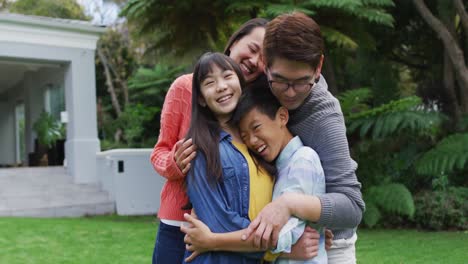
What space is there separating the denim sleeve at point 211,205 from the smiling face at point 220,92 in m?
0.18

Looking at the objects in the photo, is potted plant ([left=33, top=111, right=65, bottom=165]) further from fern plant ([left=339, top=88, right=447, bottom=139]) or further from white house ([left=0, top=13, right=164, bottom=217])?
fern plant ([left=339, top=88, right=447, bottom=139])

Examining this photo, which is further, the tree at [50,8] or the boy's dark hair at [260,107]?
the tree at [50,8]

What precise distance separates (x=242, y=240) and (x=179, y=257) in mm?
475

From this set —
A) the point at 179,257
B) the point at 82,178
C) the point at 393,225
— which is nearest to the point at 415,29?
the point at 393,225

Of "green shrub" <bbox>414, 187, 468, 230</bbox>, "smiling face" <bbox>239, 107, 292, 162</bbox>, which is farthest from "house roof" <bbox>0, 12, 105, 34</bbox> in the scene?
"smiling face" <bbox>239, 107, 292, 162</bbox>

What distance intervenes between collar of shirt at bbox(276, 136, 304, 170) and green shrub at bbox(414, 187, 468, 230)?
258 inches

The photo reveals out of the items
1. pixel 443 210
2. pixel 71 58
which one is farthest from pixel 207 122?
pixel 71 58

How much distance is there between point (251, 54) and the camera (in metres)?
1.96

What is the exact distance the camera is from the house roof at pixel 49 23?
1088 centimetres

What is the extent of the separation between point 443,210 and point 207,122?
22.0 feet

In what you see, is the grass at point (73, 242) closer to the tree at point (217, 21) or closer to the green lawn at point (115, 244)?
the green lawn at point (115, 244)

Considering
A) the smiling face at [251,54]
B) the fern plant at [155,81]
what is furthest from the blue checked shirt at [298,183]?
the fern plant at [155,81]

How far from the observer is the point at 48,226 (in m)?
7.56

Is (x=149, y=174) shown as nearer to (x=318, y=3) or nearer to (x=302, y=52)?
(x=318, y=3)
